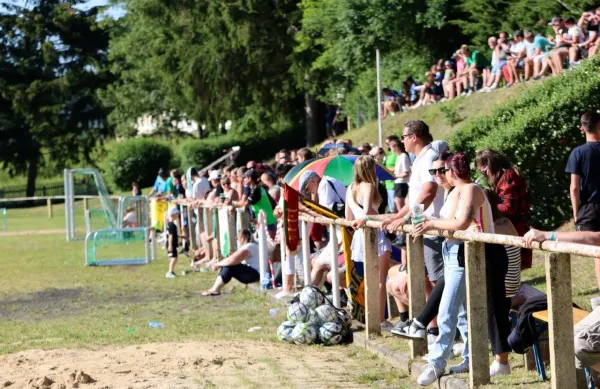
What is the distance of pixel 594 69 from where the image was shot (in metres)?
16.5

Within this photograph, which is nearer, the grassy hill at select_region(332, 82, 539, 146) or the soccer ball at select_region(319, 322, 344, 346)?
the soccer ball at select_region(319, 322, 344, 346)

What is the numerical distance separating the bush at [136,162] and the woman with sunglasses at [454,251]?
175 feet

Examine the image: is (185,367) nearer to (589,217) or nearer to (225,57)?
(589,217)

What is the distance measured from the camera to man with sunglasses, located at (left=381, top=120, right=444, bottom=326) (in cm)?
889

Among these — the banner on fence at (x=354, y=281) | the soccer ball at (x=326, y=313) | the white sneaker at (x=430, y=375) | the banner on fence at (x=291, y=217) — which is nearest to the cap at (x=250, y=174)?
the banner on fence at (x=291, y=217)

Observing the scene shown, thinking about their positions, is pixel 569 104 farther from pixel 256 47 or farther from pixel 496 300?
pixel 256 47

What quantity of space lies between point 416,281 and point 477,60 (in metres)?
17.5

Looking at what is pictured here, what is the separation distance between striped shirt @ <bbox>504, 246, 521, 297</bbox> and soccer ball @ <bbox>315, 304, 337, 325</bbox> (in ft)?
10.5

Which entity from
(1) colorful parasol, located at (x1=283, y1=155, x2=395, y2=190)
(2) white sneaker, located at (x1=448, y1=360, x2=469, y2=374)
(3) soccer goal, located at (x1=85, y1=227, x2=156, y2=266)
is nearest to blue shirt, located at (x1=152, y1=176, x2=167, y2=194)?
(3) soccer goal, located at (x1=85, y1=227, x2=156, y2=266)

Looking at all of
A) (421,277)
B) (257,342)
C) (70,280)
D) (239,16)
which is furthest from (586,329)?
(239,16)

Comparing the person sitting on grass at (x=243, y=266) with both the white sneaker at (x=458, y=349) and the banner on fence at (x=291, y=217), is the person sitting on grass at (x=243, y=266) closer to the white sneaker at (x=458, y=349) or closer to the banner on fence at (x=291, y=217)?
the banner on fence at (x=291, y=217)

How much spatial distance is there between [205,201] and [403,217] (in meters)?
12.1

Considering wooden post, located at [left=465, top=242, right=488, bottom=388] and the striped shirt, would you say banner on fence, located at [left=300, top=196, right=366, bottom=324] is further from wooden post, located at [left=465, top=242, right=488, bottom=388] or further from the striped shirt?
wooden post, located at [left=465, top=242, right=488, bottom=388]

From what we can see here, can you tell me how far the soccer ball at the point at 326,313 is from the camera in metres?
10.6
